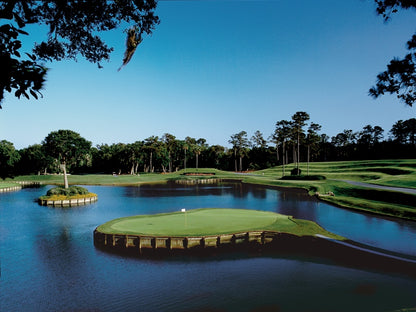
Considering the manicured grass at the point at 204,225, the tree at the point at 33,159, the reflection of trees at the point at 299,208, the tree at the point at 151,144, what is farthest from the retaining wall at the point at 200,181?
the manicured grass at the point at 204,225

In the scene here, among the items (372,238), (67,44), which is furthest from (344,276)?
(67,44)

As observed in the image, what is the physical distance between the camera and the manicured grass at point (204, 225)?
2228cm

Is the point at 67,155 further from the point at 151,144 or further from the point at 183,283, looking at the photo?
the point at 151,144

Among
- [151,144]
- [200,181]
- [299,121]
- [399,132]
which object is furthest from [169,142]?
[399,132]

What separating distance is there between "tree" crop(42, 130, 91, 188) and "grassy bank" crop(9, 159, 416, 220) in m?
34.2

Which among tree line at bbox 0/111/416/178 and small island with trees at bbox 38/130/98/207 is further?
tree line at bbox 0/111/416/178

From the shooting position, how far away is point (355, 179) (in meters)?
69.2

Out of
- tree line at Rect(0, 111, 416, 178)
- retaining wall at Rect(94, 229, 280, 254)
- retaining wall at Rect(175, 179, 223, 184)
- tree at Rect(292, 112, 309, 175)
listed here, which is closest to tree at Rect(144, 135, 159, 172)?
tree line at Rect(0, 111, 416, 178)

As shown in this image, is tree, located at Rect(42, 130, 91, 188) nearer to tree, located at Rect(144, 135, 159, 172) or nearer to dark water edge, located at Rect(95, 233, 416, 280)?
dark water edge, located at Rect(95, 233, 416, 280)

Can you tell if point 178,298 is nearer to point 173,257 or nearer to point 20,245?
point 173,257

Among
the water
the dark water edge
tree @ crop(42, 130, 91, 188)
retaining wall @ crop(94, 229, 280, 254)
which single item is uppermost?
tree @ crop(42, 130, 91, 188)

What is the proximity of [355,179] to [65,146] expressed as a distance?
6358 cm

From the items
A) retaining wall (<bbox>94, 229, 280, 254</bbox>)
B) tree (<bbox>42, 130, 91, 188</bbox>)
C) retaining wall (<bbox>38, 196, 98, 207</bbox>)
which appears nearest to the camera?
retaining wall (<bbox>94, 229, 280, 254</bbox>)

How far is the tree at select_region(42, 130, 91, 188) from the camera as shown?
164 feet
